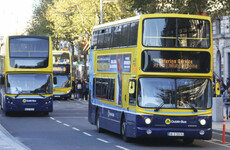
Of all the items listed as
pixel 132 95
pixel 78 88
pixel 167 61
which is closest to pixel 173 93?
pixel 167 61

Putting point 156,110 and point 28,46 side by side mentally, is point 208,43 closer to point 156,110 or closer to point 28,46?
point 156,110

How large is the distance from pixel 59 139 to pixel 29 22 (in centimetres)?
6518

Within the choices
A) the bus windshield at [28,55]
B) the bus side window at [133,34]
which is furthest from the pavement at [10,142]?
the bus windshield at [28,55]

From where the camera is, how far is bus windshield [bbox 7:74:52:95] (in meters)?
32.0

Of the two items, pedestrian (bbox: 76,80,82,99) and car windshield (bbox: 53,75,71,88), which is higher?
car windshield (bbox: 53,75,71,88)

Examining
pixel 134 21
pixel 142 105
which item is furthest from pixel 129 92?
pixel 134 21

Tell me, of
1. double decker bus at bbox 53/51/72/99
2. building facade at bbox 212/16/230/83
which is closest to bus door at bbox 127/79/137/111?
building facade at bbox 212/16/230/83

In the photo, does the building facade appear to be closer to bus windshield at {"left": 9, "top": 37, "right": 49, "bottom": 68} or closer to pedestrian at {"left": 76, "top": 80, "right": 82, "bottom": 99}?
pedestrian at {"left": 76, "top": 80, "right": 82, "bottom": 99}

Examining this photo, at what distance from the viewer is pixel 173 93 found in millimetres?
18344

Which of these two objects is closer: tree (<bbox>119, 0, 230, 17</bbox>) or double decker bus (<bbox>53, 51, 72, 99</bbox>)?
tree (<bbox>119, 0, 230, 17</bbox>)

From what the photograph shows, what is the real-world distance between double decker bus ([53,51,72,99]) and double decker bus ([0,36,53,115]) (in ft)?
76.7

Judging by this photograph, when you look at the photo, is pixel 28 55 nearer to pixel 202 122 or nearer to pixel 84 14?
pixel 202 122

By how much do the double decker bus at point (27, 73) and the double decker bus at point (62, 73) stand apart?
23.4 m

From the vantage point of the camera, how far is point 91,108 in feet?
80.5
